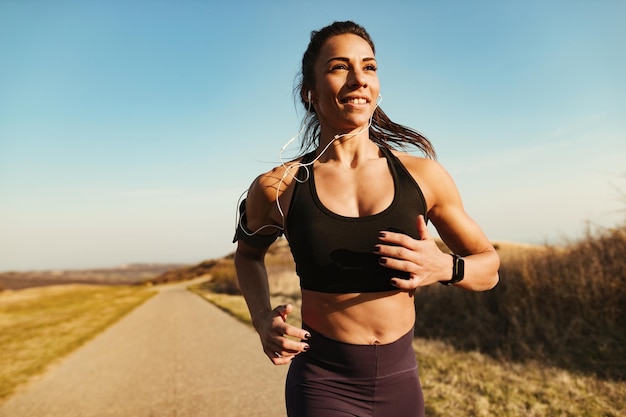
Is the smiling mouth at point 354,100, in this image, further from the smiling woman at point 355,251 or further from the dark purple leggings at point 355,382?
the dark purple leggings at point 355,382

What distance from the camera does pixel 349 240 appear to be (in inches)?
70.6

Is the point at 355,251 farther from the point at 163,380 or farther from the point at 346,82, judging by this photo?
the point at 163,380

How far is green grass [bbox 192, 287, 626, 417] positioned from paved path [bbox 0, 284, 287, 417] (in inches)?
79.0

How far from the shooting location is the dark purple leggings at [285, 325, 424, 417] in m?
1.82

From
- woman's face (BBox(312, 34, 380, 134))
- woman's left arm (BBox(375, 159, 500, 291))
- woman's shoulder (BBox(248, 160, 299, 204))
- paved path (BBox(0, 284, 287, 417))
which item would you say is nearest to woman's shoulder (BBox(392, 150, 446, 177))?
woman's left arm (BBox(375, 159, 500, 291))

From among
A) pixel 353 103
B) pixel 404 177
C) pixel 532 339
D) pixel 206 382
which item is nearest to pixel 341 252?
pixel 404 177

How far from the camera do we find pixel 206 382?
657 cm

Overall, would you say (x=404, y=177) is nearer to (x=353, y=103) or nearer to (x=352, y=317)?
(x=353, y=103)

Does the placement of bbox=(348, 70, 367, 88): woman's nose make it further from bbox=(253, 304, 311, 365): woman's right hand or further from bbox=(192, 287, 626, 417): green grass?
bbox=(192, 287, 626, 417): green grass

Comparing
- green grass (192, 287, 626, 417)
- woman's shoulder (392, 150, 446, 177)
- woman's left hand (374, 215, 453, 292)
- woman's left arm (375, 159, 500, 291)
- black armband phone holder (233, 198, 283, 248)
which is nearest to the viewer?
woman's left hand (374, 215, 453, 292)

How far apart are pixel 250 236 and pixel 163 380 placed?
5551 millimetres

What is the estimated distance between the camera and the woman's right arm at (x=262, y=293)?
174 centimetres

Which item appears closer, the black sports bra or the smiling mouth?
the black sports bra

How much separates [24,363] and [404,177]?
31.1 ft
